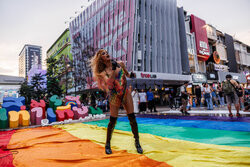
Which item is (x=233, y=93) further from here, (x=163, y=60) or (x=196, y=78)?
(x=196, y=78)

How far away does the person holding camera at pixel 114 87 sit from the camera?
2783 millimetres

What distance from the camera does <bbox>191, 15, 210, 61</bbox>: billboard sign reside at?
95.2ft

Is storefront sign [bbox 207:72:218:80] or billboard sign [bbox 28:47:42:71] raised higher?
billboard sign [bbox 28:47:42:71]

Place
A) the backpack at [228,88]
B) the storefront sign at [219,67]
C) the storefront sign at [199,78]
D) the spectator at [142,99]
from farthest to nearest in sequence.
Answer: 1. the storefront sign at [219,67]
2. the storefront sign at [199,78]
3. the spectator at [142,99]
4. the backpack at [228,88]

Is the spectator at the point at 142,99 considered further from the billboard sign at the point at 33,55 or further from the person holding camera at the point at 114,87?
the billboard sign at the point at 33,55

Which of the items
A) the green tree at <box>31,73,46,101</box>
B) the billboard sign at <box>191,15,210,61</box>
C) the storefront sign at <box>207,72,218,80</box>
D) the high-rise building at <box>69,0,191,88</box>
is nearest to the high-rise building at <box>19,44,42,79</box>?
the high-rise building at <box>69,0,191,88</box>

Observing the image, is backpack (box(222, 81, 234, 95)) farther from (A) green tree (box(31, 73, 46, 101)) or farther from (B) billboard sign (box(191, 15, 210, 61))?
(B) billboard sign (box(191, 15, 210, 61))

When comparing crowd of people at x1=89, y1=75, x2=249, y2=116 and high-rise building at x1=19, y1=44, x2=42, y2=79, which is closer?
crowd of people at x1=89, y1=75, x2=249, y2=116

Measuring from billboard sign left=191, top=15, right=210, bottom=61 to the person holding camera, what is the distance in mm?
30361

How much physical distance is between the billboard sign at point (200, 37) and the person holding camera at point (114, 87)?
99.6ft

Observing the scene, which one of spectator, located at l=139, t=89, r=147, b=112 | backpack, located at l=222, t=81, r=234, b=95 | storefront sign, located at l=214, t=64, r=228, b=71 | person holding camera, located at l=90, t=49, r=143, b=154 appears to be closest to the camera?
person holding camera, located at l=90, t=49, r=143, b=154

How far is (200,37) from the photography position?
29500 millimetres

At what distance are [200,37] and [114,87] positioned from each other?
3226cm

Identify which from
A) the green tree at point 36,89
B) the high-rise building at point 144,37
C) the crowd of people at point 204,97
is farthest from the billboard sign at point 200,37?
the green tree at point 36,89
